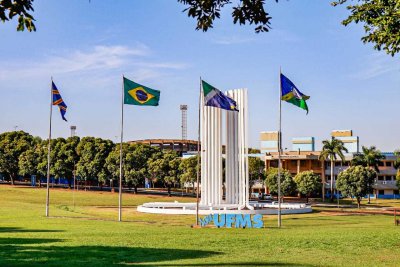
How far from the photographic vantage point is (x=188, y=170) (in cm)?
11000

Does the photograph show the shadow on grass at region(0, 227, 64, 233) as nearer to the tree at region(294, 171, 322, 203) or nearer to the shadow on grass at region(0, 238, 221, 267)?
the shadow on grass at region(0, 238, 221, 267)

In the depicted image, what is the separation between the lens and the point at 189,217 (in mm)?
60156

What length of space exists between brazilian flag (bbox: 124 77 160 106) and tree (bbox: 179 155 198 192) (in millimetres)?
64559

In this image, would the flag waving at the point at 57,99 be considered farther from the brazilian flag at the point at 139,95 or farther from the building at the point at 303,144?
the building at the point at 303,144

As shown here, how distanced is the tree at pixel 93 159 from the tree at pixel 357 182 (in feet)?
168

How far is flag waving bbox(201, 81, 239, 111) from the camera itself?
45.8 m

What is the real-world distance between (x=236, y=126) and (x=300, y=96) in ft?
74.3

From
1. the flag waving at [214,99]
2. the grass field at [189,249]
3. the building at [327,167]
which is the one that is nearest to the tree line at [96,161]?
the building at [327,167]

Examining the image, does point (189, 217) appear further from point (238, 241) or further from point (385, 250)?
point (385, 250)

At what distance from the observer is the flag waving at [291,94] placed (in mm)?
43156

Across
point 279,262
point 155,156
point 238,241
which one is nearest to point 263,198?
point 155,156

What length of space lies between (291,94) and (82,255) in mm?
25366

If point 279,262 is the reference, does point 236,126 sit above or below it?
above

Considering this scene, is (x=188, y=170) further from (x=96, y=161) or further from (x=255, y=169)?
(x=96, y=161)
